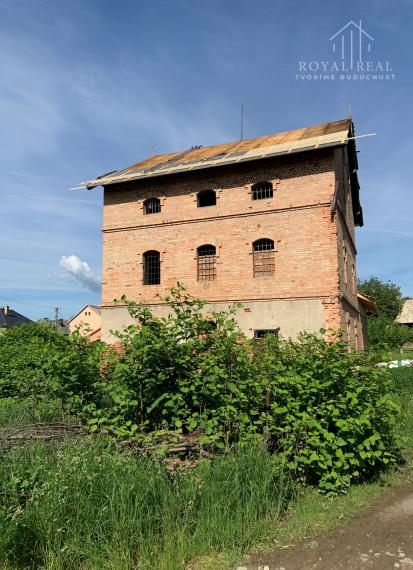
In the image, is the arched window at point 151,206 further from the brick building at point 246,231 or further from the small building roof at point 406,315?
the small building roof at point 406,315

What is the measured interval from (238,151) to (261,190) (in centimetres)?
233

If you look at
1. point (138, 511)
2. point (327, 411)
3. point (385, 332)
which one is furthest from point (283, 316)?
point (385, 332)

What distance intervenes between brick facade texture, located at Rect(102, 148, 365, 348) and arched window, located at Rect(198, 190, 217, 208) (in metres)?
0.31

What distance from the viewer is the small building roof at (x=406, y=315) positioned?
58.7 m

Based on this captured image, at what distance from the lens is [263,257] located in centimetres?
1554

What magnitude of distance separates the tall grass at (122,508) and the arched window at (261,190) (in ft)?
41.9

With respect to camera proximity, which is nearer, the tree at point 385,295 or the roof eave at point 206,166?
the roof eave at point 206,166

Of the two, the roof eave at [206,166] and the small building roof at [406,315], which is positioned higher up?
the roof eave at [206,166]

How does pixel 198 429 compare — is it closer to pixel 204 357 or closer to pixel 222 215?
pixel 204 357

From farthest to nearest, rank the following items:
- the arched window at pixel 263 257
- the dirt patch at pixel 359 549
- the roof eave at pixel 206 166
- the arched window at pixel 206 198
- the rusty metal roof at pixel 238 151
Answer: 1. the arched window at pixel 206 198
2. the arched window at pixel 263 257
3. the rusty metal roof at pixel 238 151
4. the roof eave at pixel 206 166
5. the dirt patch at pixel 359 549

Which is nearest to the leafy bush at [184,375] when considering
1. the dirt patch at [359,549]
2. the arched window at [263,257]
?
the dirt patch at [359,549]

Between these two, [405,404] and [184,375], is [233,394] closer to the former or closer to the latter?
[184,375]

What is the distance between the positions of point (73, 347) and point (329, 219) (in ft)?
37.0

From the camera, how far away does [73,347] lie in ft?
18.2
